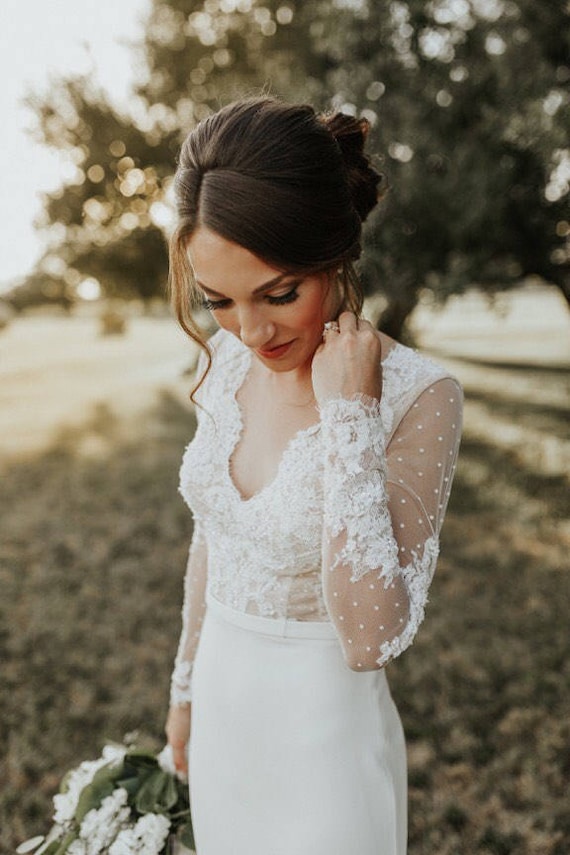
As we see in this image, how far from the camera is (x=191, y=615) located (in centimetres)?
233

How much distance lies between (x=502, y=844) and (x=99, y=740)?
230cm

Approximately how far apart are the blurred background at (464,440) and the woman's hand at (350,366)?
0.80 m

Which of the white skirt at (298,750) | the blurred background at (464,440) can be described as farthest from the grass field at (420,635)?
the white skirt at (298,750)

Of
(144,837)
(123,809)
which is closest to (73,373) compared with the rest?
(123,809)

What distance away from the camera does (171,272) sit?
1.93 m

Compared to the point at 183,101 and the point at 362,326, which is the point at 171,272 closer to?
the point at 362,326

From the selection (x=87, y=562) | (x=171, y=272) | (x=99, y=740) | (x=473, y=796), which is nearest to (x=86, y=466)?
(x=87, y=562)

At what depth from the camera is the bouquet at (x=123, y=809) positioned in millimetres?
2047

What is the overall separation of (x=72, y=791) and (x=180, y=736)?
0.36 m

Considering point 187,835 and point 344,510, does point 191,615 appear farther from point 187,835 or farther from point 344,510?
point 344,510

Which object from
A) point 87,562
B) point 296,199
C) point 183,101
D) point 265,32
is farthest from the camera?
point 183,101

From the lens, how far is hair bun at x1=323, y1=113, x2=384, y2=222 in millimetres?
1812

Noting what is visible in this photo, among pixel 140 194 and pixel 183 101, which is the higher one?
pixel 183 101

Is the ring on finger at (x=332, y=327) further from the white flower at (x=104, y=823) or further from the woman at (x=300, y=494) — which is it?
the white flower at (x=104, y=823)
